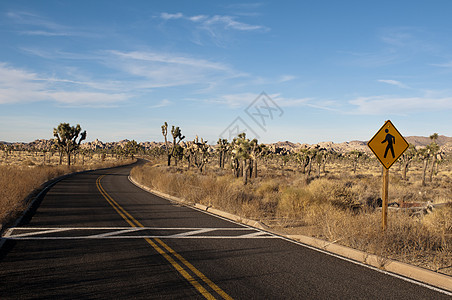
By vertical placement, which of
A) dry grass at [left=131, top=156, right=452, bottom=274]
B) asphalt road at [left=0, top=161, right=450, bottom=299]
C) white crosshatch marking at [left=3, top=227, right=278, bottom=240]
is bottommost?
white crosshatch marking at [left=3, top=227, right=278, bottom=240]

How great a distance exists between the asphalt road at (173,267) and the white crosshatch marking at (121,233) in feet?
0.09

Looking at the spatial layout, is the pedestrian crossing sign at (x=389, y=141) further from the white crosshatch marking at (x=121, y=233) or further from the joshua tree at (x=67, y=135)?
the joshua tree at (x=67, y=135)

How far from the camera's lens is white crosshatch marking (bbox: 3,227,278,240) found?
29.2 ft

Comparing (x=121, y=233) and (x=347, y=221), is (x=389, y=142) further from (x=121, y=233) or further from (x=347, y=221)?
(x=121, y=233)

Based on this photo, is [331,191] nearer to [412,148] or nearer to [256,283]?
[256,283]

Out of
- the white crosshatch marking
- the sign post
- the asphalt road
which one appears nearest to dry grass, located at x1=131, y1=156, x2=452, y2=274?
the sign post

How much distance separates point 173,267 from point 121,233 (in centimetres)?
368

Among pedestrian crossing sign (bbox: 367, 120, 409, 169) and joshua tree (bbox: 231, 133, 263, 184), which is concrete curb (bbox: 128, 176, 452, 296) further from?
joshua tree (bbox: 231, 133, 263, 184)

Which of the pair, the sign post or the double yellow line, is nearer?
the double yellow line

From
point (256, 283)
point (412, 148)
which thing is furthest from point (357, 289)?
point (412, 148)

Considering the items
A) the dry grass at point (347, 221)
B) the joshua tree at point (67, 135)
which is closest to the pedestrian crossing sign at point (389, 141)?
the dry grass at point (347, 221)

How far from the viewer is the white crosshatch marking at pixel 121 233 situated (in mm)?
8906

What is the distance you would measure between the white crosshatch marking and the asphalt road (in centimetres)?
3

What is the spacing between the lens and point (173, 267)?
6367mm
